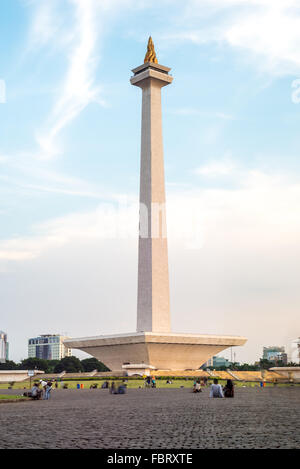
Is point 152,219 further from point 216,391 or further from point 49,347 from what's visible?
point 49,347

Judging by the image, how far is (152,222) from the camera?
61.8 meters

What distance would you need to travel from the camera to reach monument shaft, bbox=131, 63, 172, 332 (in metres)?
60.8

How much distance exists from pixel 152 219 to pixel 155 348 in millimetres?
12644

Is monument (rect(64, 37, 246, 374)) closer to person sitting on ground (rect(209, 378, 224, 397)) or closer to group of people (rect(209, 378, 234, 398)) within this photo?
group of people (rect(209, 378, 234, 398))

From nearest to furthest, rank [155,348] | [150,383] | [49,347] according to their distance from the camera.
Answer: [150,383]
[155,348]
[49,347]

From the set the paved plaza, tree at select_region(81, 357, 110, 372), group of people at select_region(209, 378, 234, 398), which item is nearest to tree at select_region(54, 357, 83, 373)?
tree at select_region(81, 357, 110, 372)

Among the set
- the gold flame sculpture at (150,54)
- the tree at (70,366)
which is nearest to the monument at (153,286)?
the gold flame sculpture at (150,54)

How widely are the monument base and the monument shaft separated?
2364 mm

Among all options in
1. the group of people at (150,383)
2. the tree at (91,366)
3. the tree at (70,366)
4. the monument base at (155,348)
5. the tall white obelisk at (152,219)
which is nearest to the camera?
the group of people at (150,383)

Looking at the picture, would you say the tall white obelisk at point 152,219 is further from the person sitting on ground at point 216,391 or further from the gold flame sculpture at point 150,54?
the person sitting on ground at point 216,391

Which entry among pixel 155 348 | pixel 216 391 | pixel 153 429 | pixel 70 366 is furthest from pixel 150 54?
pixel 153 429

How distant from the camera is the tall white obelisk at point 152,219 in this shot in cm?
6084
